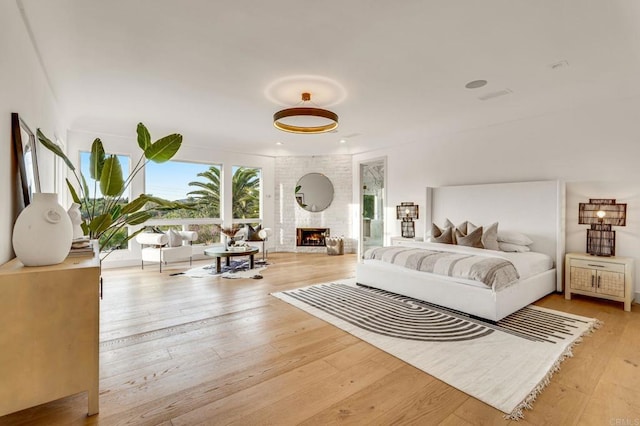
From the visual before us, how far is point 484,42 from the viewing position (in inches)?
108

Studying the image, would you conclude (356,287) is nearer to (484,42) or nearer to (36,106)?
(484,42)

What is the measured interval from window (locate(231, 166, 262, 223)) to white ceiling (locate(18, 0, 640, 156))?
10.4 feet

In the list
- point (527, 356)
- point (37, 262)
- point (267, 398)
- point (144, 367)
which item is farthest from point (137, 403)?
point (527, 356)

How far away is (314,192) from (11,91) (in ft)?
21.8

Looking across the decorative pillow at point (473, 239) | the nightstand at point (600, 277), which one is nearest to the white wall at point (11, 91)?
the decorative pillow at point (473, 239)

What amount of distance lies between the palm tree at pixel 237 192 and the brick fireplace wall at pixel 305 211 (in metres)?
0.62

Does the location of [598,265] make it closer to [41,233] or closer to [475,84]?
[475,84]

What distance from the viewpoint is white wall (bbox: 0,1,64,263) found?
202cm

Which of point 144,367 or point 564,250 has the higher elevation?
point 564,250

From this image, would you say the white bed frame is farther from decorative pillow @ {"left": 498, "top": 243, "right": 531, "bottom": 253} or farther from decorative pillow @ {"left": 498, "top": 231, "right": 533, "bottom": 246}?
decorative pillow @ {"left": 498, "top": 243, "right": 531, "bottom": 253}

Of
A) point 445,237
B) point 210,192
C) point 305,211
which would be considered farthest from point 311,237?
point 445,237

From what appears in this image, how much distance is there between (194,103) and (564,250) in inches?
227

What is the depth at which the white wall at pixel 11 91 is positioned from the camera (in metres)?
2.02

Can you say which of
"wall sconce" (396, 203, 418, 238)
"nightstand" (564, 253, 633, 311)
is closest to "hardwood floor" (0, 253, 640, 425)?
"nightstand" (564, 253, 633, 311)
